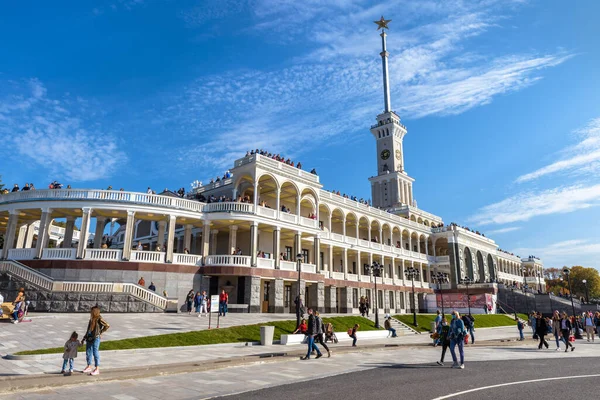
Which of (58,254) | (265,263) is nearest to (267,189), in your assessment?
(265,263)

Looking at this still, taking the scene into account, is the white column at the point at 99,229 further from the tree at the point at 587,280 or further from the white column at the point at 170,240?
the tree at the point at 587,280

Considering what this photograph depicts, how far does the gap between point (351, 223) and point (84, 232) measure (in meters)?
32.8

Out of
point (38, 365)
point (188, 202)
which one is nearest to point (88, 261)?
point (188, 202)

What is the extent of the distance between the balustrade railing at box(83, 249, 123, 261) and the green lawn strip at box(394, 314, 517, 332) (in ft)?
71.8

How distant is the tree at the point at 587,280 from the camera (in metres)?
106

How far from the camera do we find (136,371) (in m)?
12.2

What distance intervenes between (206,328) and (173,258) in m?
12.1

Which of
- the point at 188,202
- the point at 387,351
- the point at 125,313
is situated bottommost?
the point at 387,351

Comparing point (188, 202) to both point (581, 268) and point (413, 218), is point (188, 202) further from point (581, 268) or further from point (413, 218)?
point (581, 268)

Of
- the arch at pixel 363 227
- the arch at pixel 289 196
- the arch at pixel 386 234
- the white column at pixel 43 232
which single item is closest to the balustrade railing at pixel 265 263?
the arch at pixel 289 196

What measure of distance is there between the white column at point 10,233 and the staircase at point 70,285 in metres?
4.40

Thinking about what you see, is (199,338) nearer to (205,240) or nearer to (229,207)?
(205,240)

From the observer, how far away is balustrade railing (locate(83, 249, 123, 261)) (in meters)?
30.0

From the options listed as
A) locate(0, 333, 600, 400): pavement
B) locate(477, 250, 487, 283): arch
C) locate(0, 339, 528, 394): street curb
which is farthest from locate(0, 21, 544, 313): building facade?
locate(0, 333, 600, 400): pavement
